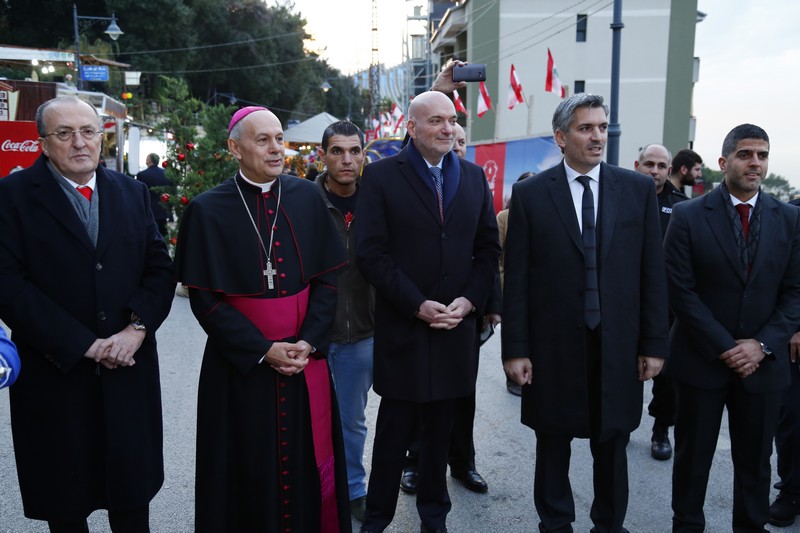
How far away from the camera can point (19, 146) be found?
8.45 metres

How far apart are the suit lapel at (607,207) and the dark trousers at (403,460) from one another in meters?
1.18

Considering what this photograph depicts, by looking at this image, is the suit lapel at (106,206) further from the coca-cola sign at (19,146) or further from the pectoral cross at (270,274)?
the coca-cola sign at (19,146)

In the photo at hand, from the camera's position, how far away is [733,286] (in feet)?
11.0

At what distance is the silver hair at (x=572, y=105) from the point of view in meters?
3.17

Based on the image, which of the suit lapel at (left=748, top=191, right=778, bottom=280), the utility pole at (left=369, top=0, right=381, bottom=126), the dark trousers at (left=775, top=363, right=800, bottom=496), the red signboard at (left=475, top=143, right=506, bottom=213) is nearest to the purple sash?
the suit lapel at (left=748, top=191, right=778, bottom=280)

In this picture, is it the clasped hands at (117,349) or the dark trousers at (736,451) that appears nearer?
the clasped hands at (117,349)

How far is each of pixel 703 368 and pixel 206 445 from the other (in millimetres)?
2513

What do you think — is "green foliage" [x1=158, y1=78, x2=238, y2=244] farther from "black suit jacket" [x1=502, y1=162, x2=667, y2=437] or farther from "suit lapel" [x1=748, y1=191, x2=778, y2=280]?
"suit lapel" [x1=748, y1=191, x2=778, y2=280]

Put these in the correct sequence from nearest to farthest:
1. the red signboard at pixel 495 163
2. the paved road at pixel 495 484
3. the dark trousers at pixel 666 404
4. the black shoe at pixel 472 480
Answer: the paved road at pixel 495 484
the black shoe at pixel 472 480
the dark trousers at pixel 666 404
the red signboard at pixel 495 163

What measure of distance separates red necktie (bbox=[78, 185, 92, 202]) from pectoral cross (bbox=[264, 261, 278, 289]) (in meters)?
0.88

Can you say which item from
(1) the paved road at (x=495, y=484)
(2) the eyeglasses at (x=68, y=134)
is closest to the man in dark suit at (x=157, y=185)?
(1) the paved road at (x=495, y=484)

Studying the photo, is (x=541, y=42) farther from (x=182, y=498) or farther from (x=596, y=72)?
(x=182, y=498)

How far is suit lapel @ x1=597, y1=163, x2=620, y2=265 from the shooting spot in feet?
10.4

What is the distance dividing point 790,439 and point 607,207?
204 centimetres
